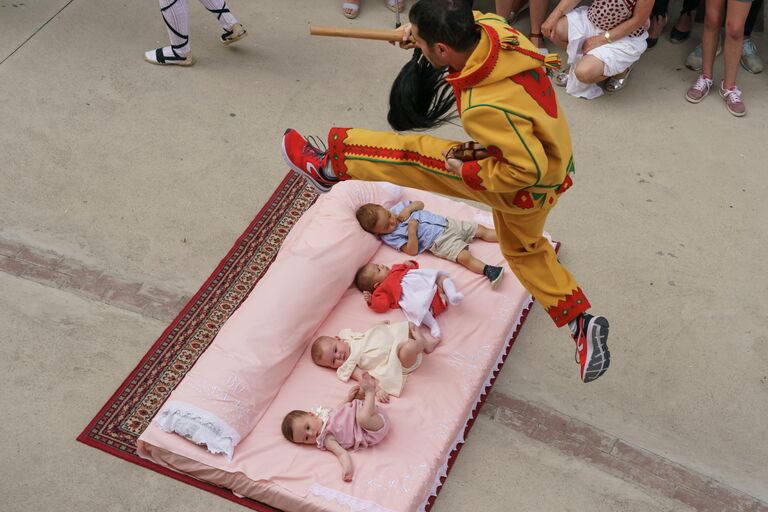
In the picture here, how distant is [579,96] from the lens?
452 centimetres

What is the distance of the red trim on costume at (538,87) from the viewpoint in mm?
2580

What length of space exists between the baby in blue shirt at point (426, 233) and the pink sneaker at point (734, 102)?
1.59m

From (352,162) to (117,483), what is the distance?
1380mm

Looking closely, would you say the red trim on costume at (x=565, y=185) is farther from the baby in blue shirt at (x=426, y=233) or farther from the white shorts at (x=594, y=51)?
the white shorts at (x=594, y=51)

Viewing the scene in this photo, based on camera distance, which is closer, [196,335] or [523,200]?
[523,200]

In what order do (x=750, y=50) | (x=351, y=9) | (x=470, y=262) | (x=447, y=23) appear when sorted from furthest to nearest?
1. (x=351, y=9)
2. (x=750, y=50)
3. (x=470, y=262)
4. (x=447, y=23)

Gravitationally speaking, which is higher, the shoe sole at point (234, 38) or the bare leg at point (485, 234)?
the shoe sole at point (234, 38)


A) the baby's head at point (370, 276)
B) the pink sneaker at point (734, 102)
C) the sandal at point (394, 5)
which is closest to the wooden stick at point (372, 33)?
the baby's head at point (370, 276)

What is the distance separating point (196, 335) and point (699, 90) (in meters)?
2.77

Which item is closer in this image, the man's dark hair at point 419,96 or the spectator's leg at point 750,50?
the man's dark hair at point 419,96

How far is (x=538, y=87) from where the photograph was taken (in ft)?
8.61

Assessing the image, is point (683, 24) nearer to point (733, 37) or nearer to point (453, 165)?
point (733, 37)

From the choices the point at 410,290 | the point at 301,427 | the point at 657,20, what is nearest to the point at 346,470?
the point at 301,427

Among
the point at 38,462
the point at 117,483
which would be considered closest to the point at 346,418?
the point at 117,483
